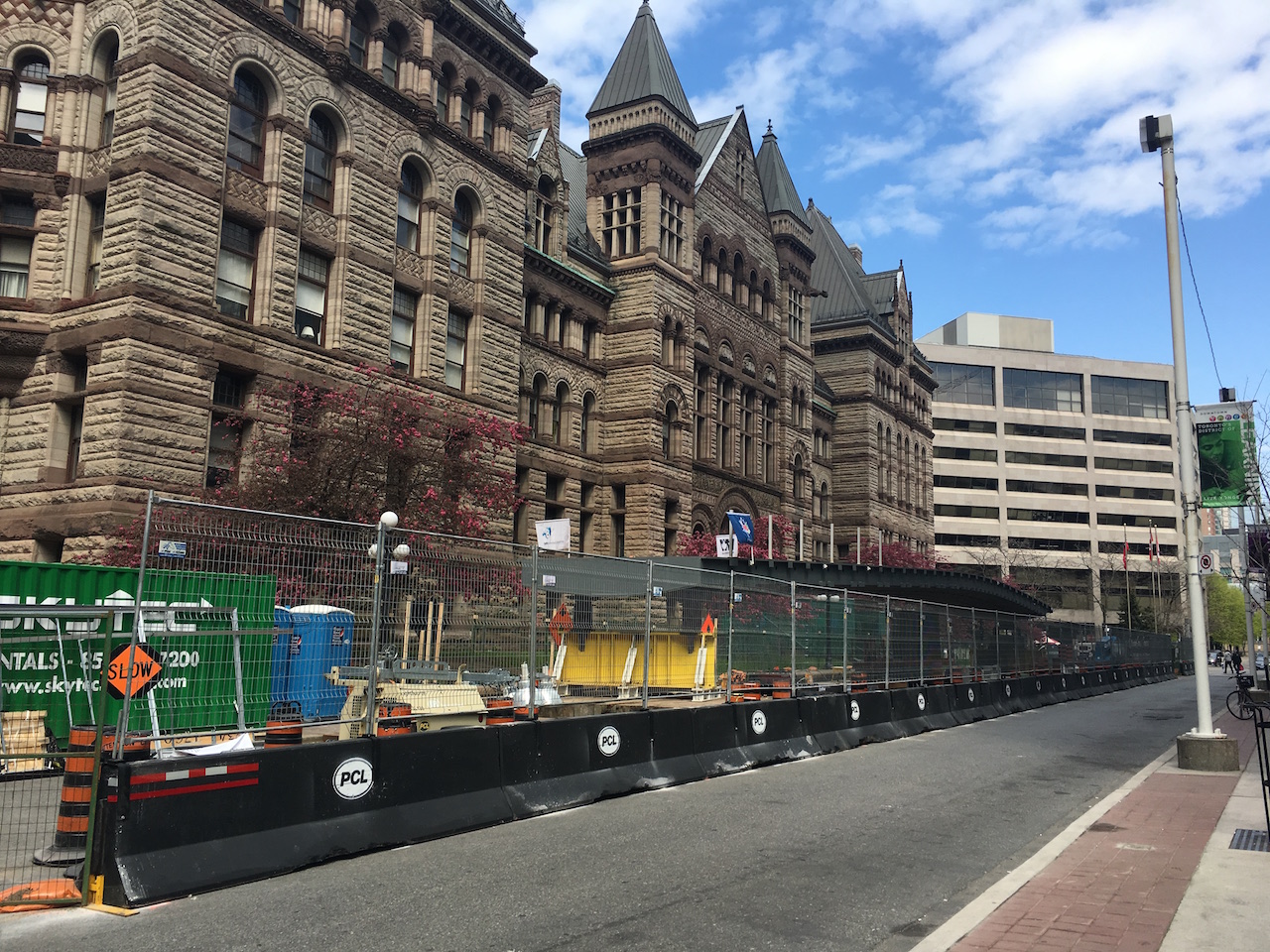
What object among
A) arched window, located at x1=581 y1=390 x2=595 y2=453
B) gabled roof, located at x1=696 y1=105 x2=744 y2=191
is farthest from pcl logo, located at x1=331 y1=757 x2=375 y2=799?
gabled roof, located at x1=696 y1=105 x2=744 y2=191

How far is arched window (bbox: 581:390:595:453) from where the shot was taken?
132 ft

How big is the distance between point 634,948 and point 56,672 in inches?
458

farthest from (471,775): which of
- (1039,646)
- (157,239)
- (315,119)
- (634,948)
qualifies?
(1039,646)

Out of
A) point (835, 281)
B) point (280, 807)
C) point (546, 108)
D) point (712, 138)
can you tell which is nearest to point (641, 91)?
point (546, 108)

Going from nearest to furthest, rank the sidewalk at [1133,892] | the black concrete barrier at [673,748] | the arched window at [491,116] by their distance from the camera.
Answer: the sidewalk at [1133,892], the black concrete barrier at [673,748], the arched window at [491,116]

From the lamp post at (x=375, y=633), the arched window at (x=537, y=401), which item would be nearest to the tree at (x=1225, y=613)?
the arched window at (x=537, y=401)

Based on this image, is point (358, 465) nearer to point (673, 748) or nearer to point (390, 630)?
point (673, 748)

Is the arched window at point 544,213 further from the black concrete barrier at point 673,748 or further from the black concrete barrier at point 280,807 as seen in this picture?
the black concrete barrier at point 280,807

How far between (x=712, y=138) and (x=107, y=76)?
30798mm

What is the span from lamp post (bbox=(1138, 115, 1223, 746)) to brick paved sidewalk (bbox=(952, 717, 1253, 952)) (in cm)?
365

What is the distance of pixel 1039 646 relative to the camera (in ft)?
98.8

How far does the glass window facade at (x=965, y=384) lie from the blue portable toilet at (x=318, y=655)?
105m

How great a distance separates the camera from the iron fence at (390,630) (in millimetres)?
8453

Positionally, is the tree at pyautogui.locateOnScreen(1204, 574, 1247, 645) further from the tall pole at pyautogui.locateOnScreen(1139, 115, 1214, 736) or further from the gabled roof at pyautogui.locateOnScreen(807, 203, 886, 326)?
the tall pole at pyautogui.locateOnScreen(1139, 115, 1214, 736)
